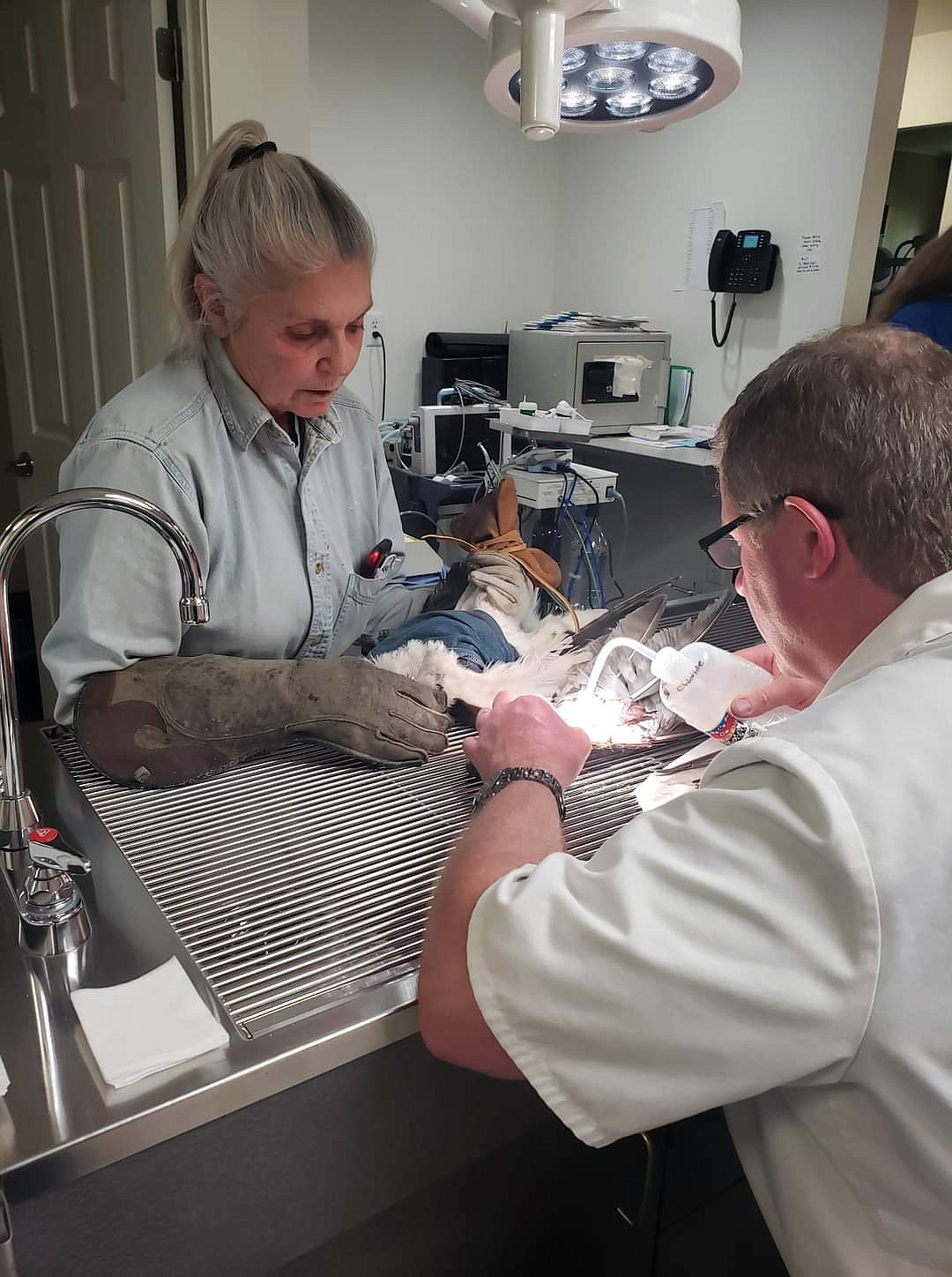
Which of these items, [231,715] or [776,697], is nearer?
[231,715]

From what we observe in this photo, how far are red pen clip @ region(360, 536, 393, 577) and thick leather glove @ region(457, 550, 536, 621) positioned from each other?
15 centimetres

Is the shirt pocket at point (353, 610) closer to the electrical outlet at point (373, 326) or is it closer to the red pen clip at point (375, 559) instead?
the red pen clip at point (375, 559)

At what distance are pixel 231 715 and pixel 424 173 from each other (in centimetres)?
379

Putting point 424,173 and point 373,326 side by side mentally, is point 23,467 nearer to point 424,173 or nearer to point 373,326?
point 373,326

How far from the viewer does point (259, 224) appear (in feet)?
3.76

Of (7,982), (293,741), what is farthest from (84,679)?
(7,982)

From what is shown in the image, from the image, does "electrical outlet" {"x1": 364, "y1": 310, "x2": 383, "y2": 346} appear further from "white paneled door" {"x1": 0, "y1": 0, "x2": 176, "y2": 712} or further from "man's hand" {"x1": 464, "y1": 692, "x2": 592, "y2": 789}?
"man's hand" {"x1": 464, "y1": 692, "x2": 592, "y2": 789}

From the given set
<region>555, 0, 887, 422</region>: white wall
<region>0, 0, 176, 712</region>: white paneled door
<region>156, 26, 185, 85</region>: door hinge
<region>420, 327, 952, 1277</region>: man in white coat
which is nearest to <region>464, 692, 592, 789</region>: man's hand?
→ <region>420, 327, 952, 1277</region>: man in white coat

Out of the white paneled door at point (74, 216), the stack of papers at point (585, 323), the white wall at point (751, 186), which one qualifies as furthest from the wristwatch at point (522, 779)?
the white wall at point (751, 186)

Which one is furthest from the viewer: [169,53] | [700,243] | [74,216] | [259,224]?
[700,243]

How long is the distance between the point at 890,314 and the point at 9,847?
1.59 meters

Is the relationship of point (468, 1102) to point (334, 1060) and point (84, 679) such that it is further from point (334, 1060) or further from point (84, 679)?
point (84, 679)

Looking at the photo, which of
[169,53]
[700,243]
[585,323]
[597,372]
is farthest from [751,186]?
[169,53]

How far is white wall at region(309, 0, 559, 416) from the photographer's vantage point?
12.4 feet
